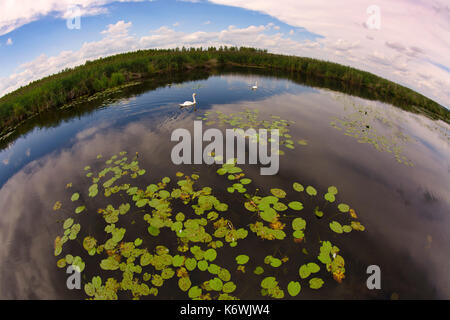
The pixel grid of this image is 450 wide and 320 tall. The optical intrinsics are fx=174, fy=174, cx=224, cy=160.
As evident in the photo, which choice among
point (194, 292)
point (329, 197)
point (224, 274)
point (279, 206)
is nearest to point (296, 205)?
point (279, 206)

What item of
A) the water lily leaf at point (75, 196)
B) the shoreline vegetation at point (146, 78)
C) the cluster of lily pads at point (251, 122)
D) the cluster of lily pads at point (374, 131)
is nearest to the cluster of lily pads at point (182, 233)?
the water lily leaf at point (75, 196)

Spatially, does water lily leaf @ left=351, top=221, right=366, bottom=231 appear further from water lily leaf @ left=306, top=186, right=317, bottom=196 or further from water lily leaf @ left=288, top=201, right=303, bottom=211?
water lily leaf @ left=288, top=201, right=303, bottom=211

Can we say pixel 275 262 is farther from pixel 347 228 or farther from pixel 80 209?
pixel 80 209

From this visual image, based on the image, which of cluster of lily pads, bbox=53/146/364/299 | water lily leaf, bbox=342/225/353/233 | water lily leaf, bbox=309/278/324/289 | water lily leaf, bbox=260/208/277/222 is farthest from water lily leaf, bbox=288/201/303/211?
water lily leaf, bbox=309/278/324/289

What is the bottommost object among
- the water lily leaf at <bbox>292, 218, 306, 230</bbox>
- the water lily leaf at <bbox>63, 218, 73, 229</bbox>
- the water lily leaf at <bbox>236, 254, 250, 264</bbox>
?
the water lily leaf at <bbox>236, 254, 250, 264</bbox>

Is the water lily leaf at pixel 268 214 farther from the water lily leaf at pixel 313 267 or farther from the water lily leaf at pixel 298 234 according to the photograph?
the water lily leaf at pixel 313 267

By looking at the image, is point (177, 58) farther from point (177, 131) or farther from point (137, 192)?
point (137, 192)

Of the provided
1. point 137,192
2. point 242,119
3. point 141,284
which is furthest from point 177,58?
point 141,284
